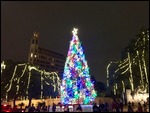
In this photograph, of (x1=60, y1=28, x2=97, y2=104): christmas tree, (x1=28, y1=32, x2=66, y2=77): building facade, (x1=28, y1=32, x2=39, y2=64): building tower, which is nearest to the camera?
(x1=60, y1=28, x2=97, y2=104): christmas tree

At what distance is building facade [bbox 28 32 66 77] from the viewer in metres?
136

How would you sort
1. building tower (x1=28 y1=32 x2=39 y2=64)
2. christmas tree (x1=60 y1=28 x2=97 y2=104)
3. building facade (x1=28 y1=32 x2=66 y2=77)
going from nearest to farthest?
christmas tree (x1=60 y1=28 x2=97 y2=104), building tower (x1=28 y1=32 x2=39 y2=64), building facade (x1=28 y1=32 x2=66 y2=77)

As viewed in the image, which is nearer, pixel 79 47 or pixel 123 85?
pixel 79 47

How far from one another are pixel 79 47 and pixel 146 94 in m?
14.0

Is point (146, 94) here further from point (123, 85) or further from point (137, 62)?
point (123, 85)

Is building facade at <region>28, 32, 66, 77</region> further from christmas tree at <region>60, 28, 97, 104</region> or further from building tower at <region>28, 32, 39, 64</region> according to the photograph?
christmas tree at <region>60, 28, 97, 104</region>

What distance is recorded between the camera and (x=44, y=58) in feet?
467

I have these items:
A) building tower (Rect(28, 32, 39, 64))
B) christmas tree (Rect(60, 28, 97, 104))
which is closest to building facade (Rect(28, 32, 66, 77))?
building tower (Rect(28, 32, 39, 64))

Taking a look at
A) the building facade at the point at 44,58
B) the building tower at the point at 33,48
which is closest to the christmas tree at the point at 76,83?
the building facade at the point at 44,58

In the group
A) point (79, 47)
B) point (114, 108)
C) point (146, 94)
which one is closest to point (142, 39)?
point (146, 94)

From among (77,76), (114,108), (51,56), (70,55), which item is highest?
(51,56)

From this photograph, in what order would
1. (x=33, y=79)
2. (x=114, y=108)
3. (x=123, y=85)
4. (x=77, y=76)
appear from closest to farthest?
1. (x=114, y=108)
2. (x=77, y=76)
3. (x=123, y=85)
4. (x=33, y=79)

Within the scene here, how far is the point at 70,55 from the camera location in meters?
40.4

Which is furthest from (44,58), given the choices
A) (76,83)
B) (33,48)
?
(76,83)
